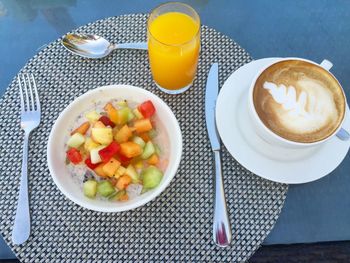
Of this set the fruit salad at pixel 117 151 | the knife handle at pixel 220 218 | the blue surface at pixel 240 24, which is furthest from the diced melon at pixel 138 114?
the blue surface at pixel 240 24

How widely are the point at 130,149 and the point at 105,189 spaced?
110 mm

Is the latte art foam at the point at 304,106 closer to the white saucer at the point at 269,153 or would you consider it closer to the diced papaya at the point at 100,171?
the white saucer at the point at 269,153

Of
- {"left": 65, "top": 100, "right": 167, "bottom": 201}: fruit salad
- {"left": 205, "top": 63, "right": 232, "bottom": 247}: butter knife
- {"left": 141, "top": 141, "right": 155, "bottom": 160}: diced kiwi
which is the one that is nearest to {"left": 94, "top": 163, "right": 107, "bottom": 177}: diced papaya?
{"left": 65, "top": 100, "right": 167, "bottom": 201}: fruit salad

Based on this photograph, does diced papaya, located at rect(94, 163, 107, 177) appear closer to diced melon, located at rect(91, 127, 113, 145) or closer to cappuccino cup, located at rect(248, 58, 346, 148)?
diced melon, located at rect(91, 127, 113, 145)

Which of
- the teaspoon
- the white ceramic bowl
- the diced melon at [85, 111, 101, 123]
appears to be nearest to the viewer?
the white ceramic bowl

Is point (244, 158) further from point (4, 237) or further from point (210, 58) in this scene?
point (4, 237)

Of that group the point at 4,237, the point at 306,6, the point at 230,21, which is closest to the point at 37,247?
the point at 4,237

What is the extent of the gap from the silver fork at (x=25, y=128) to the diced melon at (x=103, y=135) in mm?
213

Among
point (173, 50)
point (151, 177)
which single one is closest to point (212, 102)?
point (173, 50)

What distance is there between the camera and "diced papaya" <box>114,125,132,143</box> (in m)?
0.90

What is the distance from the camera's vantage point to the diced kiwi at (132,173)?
876 millimetres

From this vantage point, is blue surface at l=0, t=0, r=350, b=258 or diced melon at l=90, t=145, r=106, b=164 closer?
diced melon at l=90, t=145, r=106, b=164

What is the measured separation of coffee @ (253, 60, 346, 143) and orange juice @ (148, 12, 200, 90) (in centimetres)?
19

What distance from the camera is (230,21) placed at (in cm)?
120
